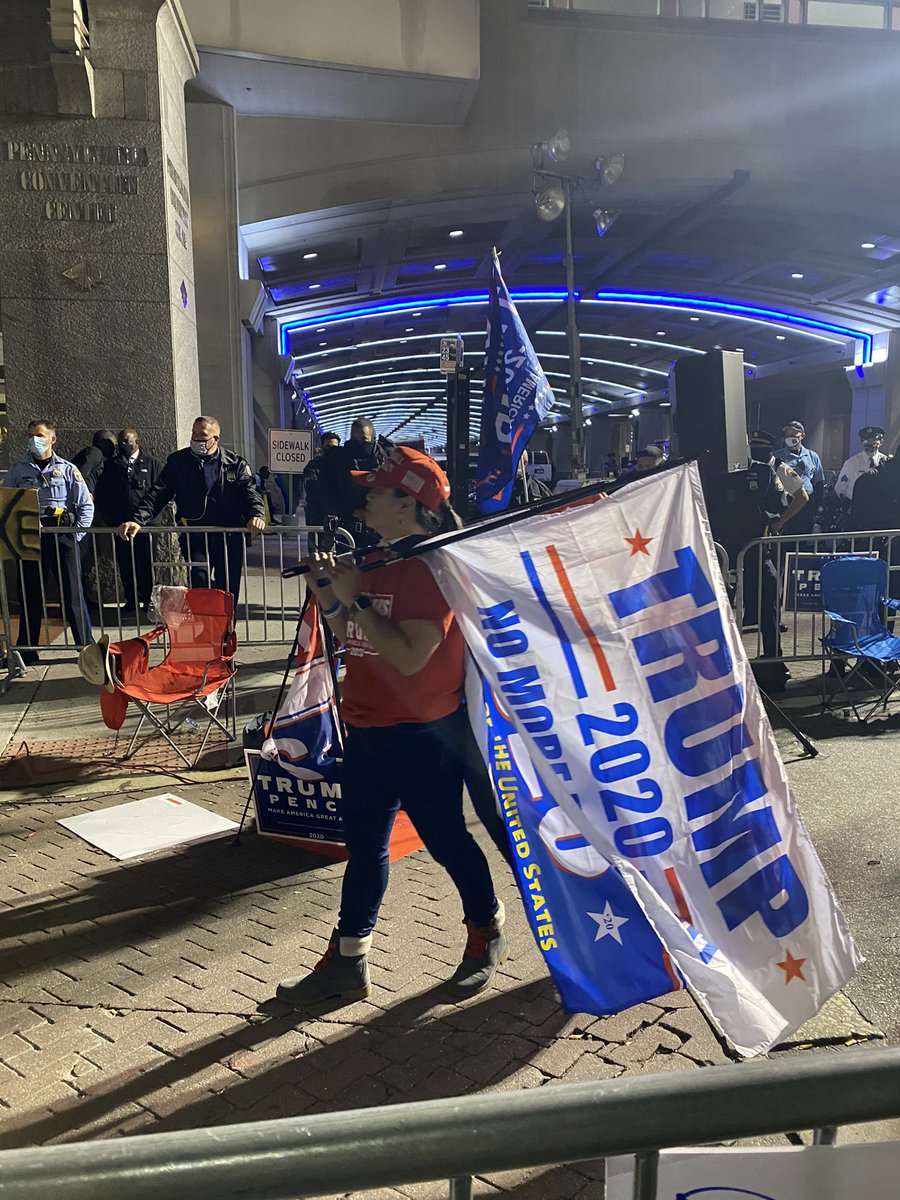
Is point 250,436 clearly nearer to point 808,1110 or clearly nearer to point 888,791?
point 888,791

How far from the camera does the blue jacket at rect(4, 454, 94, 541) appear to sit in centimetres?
842

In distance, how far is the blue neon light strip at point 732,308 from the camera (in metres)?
32.7

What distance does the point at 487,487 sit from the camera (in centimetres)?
777

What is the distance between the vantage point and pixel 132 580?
8672 mm

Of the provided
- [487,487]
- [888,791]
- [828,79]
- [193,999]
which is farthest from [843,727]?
[828,79]

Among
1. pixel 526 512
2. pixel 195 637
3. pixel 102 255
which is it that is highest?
pixel 102 255

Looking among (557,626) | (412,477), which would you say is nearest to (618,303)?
(412,477)

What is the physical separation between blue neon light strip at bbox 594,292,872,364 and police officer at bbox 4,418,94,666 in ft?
87.6

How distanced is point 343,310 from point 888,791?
A: 29.0 meters

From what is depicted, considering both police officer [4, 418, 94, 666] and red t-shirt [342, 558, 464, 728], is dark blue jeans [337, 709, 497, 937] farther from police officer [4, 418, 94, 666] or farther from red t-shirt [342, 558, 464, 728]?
police officer [4, 418, 94, 666]

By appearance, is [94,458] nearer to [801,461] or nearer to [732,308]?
[801,461]

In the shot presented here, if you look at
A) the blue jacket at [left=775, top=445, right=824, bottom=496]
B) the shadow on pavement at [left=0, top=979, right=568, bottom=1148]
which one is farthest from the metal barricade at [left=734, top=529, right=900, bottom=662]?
the shadow on pavement at [left=0, top=979, right=568, bottom=1148]

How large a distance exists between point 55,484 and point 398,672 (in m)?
6.47

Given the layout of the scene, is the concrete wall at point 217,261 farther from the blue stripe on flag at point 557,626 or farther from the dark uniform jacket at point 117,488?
the blue stripe on flag at point 557,626
